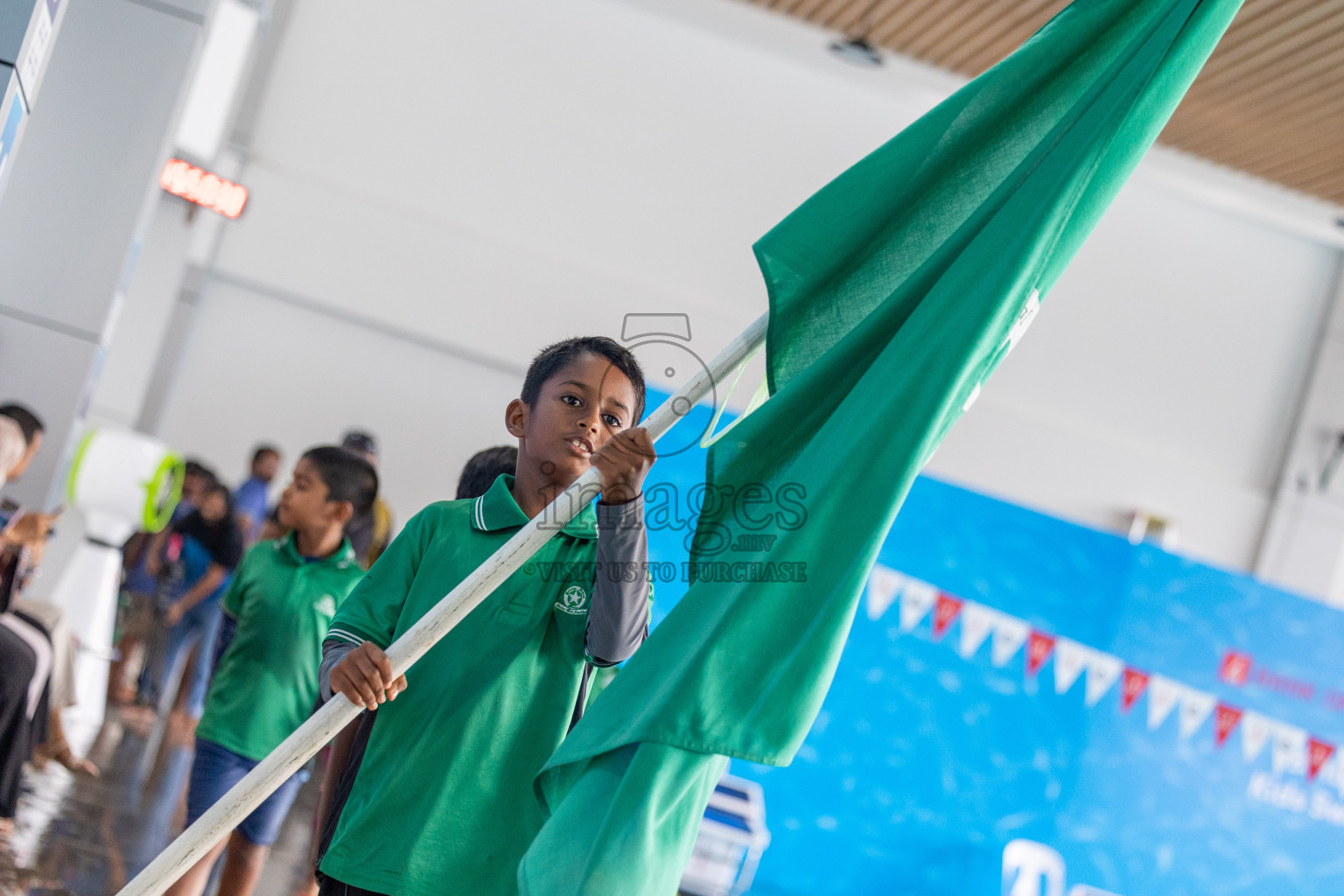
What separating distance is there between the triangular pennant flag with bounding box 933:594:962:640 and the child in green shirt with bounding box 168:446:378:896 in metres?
3.59

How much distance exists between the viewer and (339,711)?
140 cm

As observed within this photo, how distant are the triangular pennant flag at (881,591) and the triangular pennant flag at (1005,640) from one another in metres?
0.54

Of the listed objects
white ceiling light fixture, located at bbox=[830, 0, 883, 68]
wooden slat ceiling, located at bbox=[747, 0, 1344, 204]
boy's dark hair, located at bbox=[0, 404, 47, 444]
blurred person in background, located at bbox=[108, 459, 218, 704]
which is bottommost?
blurred person in background, located at bbox=[108, 459, 218, 704]

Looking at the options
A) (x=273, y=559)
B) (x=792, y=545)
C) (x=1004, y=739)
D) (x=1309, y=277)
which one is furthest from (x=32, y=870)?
(x=1309, y=277)

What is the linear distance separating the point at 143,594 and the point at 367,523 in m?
2.63

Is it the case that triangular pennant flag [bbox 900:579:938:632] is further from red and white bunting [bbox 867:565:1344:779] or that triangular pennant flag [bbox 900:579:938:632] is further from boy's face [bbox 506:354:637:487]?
boy's face [bbox 506:354:637:487]

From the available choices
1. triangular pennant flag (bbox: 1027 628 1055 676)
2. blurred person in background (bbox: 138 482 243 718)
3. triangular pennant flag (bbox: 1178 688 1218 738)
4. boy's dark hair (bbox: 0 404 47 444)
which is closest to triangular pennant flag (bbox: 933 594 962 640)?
triangular pennant flag (bbox: 1027 628 1055 676)

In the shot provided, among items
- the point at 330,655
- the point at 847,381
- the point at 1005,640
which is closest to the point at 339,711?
the point at 330,655

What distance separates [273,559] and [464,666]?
5.11 feet

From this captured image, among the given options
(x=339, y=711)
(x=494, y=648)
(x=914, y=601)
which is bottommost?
(x=339, y=711)

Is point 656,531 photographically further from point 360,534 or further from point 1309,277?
point 1309,277

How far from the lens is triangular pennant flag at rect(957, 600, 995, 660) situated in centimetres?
585

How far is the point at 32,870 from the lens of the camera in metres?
2.97

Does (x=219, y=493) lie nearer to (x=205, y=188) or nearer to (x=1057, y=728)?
(x=205, y=188)
